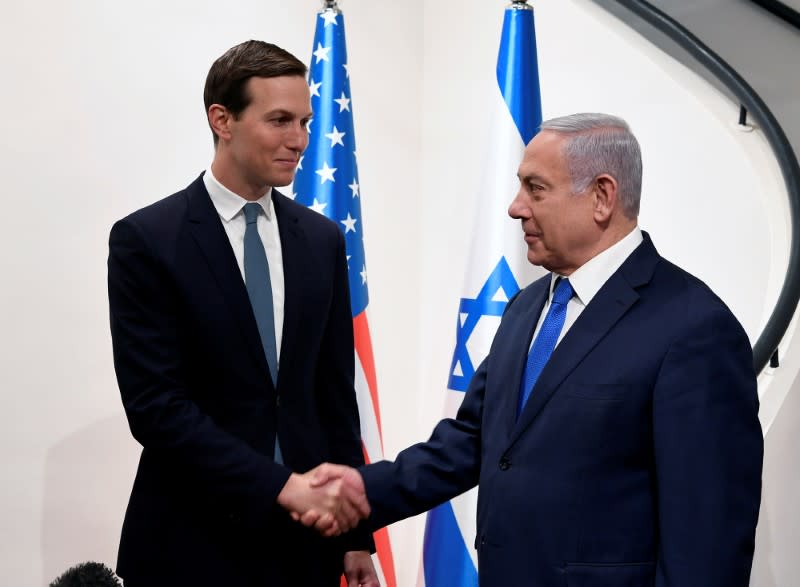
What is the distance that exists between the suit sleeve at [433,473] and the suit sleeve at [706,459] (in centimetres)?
57

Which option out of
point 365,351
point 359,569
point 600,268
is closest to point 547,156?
point 600,268

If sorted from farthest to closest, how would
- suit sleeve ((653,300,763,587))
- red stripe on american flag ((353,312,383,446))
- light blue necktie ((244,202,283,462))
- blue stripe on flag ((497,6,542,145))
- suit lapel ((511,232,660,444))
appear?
red stripe on american flag ((353,312,383,446)) → blue stripe on flag ((497,6,542,145)) → light blue necktie ((244,202,283,462)) → suit lapel ((511,232,660,444)) → suit sleeve ((653,300,763,587))

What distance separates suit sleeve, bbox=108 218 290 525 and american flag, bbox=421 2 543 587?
1.43 meters

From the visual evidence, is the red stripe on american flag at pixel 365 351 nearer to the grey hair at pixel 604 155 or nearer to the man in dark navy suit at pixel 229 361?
the man in dark navy suit at pixel 229 361

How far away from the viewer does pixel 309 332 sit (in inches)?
87.1

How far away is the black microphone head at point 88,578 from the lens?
233 cm

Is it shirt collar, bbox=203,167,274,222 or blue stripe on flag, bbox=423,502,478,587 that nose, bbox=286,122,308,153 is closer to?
shirt collar, bbox=203,167,274,222

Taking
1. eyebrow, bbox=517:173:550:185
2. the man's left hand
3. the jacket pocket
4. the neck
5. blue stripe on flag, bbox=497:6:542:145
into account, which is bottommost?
the man's left hand

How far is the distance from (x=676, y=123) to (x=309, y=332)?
227 centimetres

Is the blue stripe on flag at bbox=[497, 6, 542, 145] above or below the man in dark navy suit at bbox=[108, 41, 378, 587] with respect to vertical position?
above

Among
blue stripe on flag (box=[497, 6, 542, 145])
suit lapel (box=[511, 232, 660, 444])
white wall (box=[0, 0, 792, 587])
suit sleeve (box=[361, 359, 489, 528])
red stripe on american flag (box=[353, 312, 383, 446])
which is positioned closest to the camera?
suit lapel (box=[511, 232, 660, 444])

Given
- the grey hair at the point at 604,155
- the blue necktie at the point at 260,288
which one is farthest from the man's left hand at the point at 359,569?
the grey hair at the point at 604,155

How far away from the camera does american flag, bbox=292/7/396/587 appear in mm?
3504

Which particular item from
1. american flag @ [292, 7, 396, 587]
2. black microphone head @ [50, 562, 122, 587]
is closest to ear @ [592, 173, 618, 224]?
black microphone head @ [50, 562, 122, 587]
